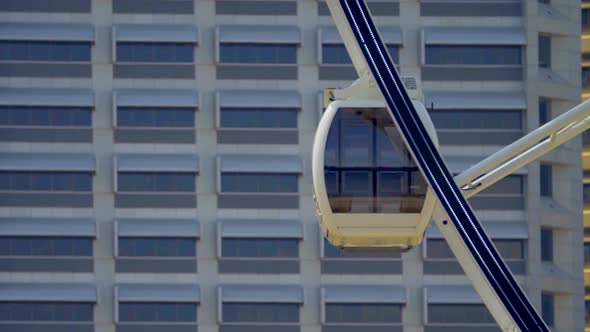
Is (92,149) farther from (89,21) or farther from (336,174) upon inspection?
(336,174)

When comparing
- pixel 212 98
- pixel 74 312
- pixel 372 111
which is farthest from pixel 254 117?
pixel 372 111

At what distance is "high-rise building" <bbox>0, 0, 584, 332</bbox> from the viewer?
104562mm

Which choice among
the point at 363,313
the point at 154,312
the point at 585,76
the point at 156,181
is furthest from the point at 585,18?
the point at 154,312

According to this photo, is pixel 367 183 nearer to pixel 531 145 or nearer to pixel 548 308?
pixel 531 145

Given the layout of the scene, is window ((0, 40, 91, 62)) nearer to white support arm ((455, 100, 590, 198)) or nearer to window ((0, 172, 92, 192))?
window ((0, 172, 92, 192))

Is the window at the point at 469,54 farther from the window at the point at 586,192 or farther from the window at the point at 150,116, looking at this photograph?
the window at the point at 150,116

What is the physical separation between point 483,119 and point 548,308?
28.3 feet

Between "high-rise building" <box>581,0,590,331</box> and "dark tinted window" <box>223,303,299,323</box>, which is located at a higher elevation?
"high-rise building" <box>581,0,590,331</box>

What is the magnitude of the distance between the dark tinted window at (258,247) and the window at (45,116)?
8.01m

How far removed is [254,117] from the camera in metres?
105

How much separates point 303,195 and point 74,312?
11.0 metres

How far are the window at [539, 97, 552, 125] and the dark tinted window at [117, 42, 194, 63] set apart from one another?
50.5ft

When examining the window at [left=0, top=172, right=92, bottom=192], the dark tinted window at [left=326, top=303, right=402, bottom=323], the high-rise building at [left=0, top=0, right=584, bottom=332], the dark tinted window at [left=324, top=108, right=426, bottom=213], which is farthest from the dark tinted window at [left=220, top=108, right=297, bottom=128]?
the dark tinted window at [left=324, top=108, right=426, bottom=213]

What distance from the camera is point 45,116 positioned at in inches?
4134
